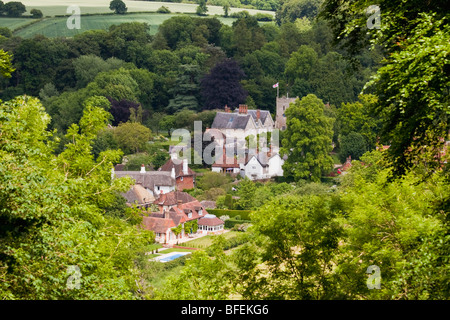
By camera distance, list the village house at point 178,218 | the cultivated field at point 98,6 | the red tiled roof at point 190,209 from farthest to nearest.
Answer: the cultivated field at point 98,6 → the red tiled roof at point 190,209 → the village house at point 178,218

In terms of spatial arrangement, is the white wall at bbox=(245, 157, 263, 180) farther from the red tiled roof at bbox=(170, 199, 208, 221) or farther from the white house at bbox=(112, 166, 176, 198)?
the red tiled roof at bbox=(170, 199, 208, 221)

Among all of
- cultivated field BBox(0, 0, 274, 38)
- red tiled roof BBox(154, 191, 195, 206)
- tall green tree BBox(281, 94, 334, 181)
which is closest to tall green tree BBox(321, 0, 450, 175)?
red tiled roof BBox(154, 191, 195, 206)

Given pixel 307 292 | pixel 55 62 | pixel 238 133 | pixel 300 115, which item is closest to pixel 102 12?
pixel 55 62

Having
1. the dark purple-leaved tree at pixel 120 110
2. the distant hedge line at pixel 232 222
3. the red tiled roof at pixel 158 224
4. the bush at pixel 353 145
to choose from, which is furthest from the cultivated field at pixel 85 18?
the distant hedge line at pixel 232 222

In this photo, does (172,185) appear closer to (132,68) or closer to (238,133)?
(238,133)

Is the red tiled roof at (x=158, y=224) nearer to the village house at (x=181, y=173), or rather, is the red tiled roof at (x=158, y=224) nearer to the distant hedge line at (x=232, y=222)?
the distant hedge line at (x=232, y=222)

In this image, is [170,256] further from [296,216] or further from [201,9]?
[201,9]

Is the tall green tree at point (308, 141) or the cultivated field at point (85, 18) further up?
the cultivated field at point (85, 18)
